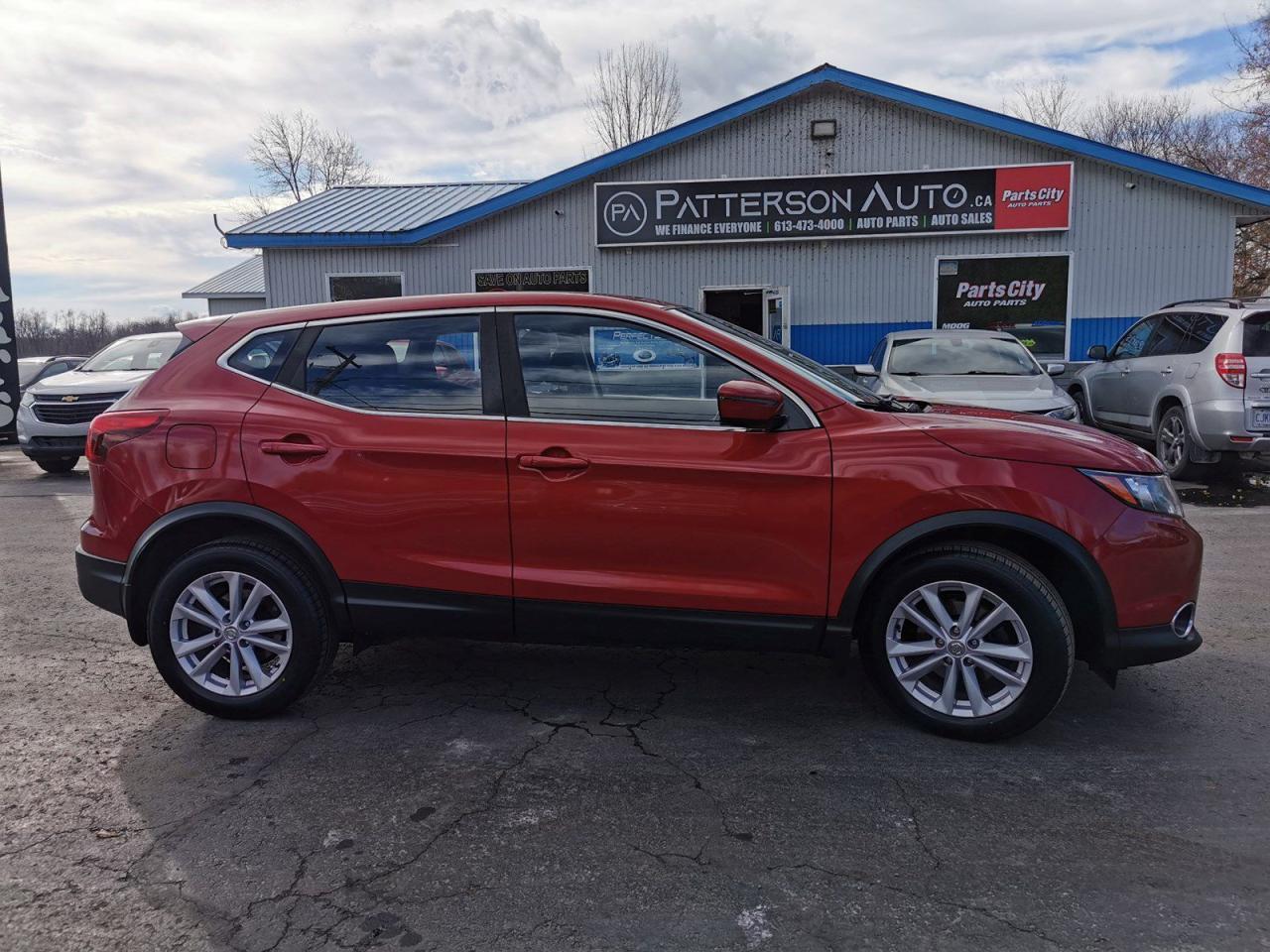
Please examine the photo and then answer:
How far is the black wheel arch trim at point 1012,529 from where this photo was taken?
11.3ft

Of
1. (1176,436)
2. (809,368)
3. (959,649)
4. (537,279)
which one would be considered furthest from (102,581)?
(537,279)

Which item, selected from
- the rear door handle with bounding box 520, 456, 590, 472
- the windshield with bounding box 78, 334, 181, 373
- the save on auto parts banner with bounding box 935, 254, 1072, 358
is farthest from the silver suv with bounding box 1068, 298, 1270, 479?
the windshield with bounding box 78, 334, 181, 373

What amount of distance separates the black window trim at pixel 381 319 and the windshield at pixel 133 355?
9836 millimetres

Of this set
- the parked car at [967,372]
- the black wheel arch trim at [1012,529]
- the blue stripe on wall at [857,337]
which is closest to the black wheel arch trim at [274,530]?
the black wheel arch trim at [1012,529]

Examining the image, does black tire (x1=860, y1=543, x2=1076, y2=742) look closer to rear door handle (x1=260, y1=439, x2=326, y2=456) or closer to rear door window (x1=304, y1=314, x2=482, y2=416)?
rear door window (x1=304, y1=314, x2=482, y2=416)

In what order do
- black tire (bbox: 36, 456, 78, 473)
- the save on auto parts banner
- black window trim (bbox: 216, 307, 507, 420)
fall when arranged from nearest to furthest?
black window trim (bbox: 216, 307, 507, 420) → black tire (bbox: 36, 456, 78, 473) → the save on auto parts banner

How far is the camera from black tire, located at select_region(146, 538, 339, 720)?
382 cm

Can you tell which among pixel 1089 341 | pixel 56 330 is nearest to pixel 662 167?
pixel 1089 341

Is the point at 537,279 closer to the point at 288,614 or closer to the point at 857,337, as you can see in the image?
the point at 857,337

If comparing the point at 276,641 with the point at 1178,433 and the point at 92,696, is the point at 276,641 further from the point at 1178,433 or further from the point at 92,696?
the point at 1178,433

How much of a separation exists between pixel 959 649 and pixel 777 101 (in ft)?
43.0

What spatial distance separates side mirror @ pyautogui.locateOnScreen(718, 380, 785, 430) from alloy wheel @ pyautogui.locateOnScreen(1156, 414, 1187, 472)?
785 centimetres

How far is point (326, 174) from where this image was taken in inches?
1863

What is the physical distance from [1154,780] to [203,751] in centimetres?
348
